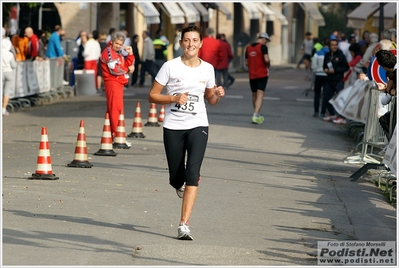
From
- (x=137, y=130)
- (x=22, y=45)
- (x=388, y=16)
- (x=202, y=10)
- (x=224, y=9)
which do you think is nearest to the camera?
(x=137, y=130)

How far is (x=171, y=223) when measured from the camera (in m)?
8.99

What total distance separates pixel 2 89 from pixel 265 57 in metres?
5.56

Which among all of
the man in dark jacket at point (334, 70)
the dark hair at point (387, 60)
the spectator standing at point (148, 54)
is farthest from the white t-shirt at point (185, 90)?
the spectator standing at point (148, 54)

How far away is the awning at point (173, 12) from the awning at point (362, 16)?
8.76 metres

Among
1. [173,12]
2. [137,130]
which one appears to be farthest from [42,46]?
[173,12]

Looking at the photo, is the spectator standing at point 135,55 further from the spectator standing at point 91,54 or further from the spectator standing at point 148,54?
the spectator standing at point 91,54

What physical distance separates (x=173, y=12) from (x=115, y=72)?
2925 centimetres

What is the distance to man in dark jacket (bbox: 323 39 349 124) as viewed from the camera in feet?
71.6

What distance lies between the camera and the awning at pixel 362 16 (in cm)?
3619

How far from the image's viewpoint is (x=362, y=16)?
36500 millimetres

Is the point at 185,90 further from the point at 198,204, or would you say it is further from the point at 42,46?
the point at 42,46

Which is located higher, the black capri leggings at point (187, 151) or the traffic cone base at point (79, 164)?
the black capri leggings at point (187, 151)

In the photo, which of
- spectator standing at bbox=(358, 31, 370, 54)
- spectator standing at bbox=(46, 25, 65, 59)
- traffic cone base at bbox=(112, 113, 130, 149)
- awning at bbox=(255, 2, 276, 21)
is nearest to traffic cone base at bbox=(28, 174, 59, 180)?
traffic cone base at bbox=(112, 113, 130, 149)

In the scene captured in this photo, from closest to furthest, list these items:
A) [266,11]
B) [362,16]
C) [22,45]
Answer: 1. [22,45]
2. [362,16]
3. [266,11]
